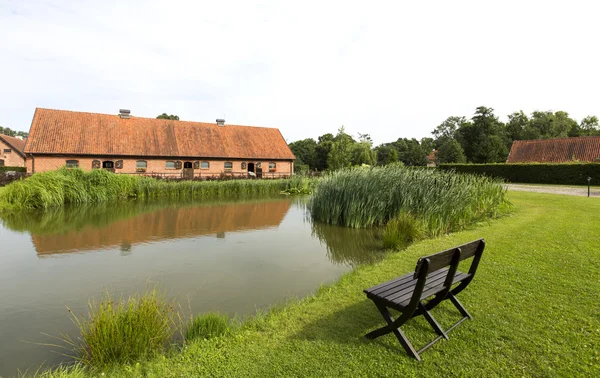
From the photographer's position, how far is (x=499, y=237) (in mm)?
7398

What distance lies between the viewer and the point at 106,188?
56.9 feet

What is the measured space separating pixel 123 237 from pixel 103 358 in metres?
6.94

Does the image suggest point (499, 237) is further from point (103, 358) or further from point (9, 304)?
point (9, 304)

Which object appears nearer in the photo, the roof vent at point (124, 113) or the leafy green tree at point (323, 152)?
the roof vent at point (124, 113)

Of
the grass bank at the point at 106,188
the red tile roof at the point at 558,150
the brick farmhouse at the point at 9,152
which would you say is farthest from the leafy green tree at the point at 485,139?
the brick farmhouse at the point at 9,152

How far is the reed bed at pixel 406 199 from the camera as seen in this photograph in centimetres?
913

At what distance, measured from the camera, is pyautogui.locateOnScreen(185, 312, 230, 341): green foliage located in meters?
3.50

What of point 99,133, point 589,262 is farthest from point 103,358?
point 99,133

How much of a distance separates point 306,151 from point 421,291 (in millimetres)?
60584

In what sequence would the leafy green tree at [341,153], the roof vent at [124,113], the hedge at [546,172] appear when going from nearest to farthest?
1. the hedge at [546,172]
2. the roof vent at [124,113]
3. the leafy green tree at [341,153]

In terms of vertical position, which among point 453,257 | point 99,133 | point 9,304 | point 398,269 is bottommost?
point 9,304

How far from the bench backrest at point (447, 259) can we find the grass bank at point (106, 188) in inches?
664

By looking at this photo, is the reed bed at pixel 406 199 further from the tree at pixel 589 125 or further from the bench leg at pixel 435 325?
the tree at pixel 589 125

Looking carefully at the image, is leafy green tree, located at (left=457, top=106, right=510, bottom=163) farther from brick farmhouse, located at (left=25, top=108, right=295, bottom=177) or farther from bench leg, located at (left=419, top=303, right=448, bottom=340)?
bench leg, located at (left=419, top=303, right=448, bottom=340)
